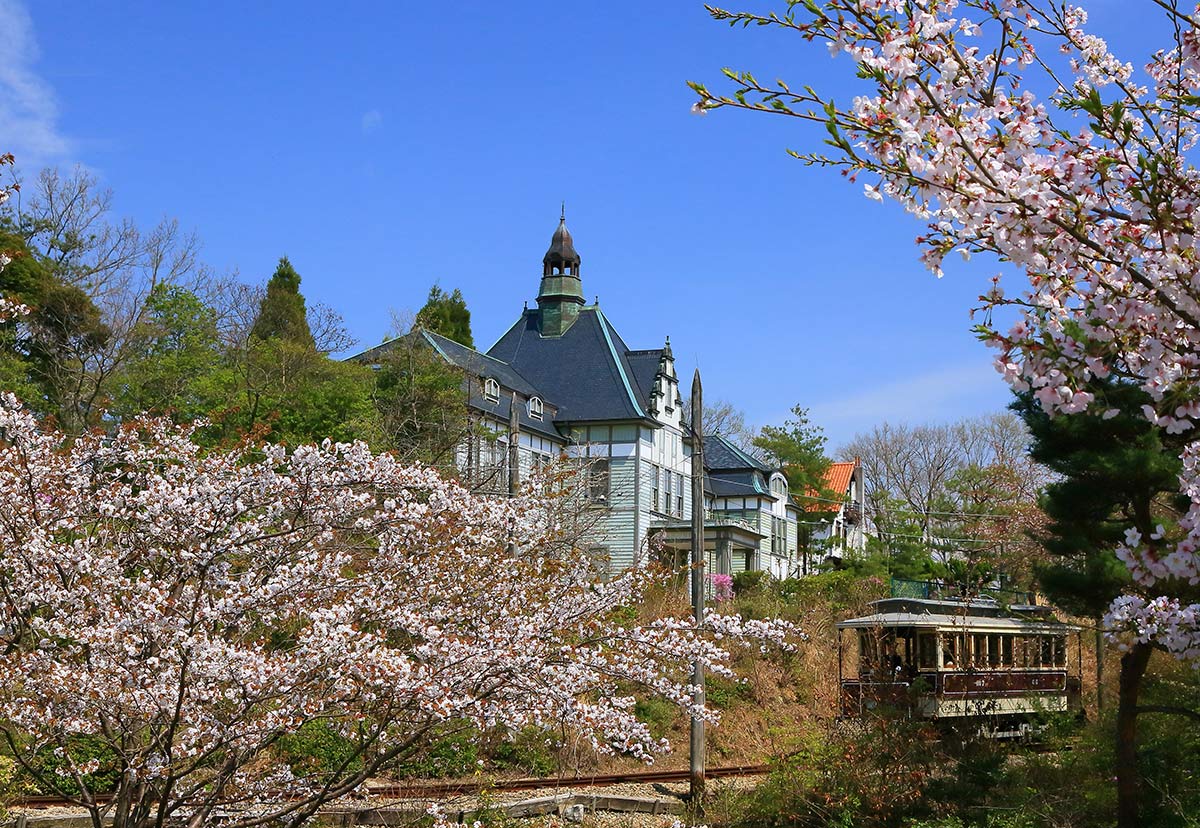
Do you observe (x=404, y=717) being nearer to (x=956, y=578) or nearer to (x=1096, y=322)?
(x=1096, y=322)

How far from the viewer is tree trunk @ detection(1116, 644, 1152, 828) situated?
1078cm

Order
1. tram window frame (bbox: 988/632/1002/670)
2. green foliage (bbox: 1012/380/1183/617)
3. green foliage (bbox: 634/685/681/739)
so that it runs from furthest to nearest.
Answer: tram window frame (bbox: 988/632/1002/670) → green foliage (bbox: 634/685/681/739) → green foliage (bbox: 1012/380/1183/617)

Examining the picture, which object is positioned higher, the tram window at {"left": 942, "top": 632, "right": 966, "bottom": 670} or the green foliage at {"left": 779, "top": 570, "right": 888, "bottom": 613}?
the green foliage at {"left": 779, "top": 570, "right": 888, "bottom": 613}

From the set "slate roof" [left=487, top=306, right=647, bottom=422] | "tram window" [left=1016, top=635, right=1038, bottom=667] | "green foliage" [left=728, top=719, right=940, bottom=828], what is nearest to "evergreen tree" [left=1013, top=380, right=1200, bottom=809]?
"green foliage" [left=728, top=719, right=940, bottom=828]

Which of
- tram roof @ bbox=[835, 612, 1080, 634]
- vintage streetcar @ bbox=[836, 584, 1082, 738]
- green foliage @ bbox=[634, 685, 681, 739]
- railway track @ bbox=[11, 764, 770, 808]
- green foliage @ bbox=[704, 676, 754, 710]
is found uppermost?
tram roof @ bbox=[835, 612, 1080, 634]

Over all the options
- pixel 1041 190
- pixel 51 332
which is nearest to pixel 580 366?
pixel 51 332

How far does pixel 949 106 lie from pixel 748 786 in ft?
42.1

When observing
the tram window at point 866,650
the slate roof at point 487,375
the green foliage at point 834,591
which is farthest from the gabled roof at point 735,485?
the tram window at point 866,650

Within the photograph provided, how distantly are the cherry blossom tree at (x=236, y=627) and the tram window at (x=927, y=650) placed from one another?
9813mm

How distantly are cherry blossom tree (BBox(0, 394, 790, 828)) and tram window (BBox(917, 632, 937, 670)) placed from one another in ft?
32.2

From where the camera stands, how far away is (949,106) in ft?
10.5

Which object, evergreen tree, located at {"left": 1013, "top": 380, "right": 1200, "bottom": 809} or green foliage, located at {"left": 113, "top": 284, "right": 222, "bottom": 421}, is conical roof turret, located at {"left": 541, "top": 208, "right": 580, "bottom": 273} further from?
evergreen tree, located at {"left": 1013, "top": 380, "right": 1200, "bottom": 809}

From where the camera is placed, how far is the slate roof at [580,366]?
105 feet

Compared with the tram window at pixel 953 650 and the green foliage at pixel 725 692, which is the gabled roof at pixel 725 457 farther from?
the tram window at pixel 953 650
